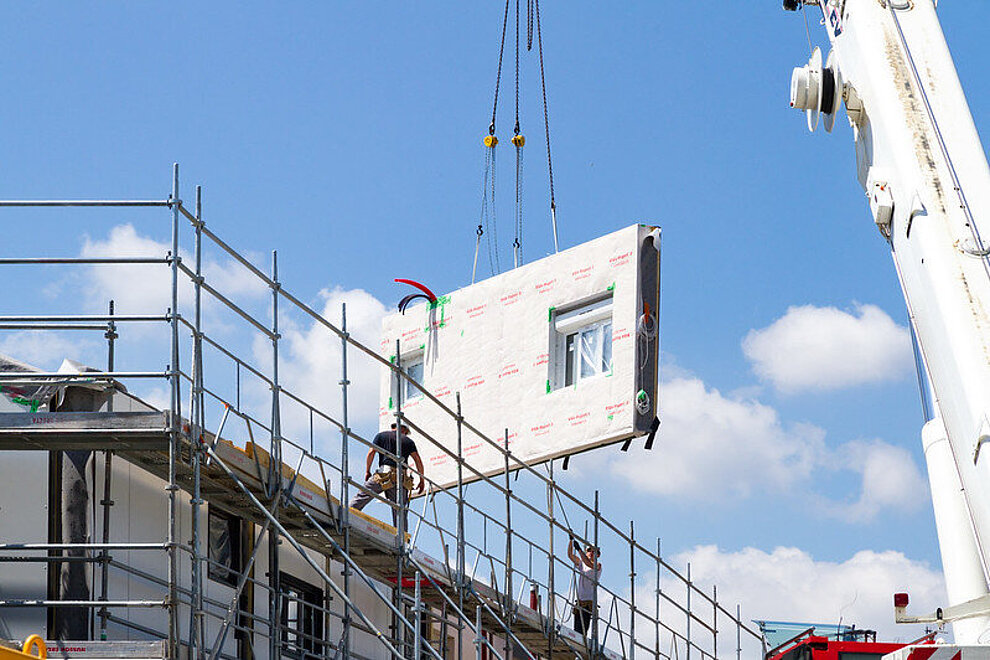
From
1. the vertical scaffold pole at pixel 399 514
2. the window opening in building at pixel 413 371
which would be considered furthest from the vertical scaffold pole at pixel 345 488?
the window opening in building at pixel 413 371

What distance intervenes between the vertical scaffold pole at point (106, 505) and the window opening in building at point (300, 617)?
2.86 metres

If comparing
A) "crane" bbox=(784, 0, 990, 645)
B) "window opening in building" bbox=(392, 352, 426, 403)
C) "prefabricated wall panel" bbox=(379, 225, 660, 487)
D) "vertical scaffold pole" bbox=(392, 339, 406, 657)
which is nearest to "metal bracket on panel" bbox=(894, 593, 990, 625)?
"crane" bbox=(784, 0, 990, 645)

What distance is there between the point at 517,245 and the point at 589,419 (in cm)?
376

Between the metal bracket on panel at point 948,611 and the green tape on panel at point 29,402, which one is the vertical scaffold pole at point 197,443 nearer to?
the green tape on panel at point 29,402

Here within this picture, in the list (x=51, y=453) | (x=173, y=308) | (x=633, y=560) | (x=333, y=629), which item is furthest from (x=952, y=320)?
(x=633, y=560)

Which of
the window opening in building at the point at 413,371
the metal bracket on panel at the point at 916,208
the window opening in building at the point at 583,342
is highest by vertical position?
the window opening in building at the point at 413,371

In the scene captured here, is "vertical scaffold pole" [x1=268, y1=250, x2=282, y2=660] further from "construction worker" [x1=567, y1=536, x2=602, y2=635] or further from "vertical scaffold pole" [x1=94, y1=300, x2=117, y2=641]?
"construction worker" [x1=567, y1=536, x2=602, y2=635]

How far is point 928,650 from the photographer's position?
10.9 metres

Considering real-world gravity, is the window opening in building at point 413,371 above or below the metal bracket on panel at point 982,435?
above

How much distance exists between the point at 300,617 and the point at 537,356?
19.7ft

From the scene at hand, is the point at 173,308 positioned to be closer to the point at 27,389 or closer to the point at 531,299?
the point at 27,389

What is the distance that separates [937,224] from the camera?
1162 centimetres

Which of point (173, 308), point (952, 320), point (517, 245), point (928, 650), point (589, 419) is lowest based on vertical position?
point (928, 650)

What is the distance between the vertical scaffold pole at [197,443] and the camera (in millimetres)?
11867
